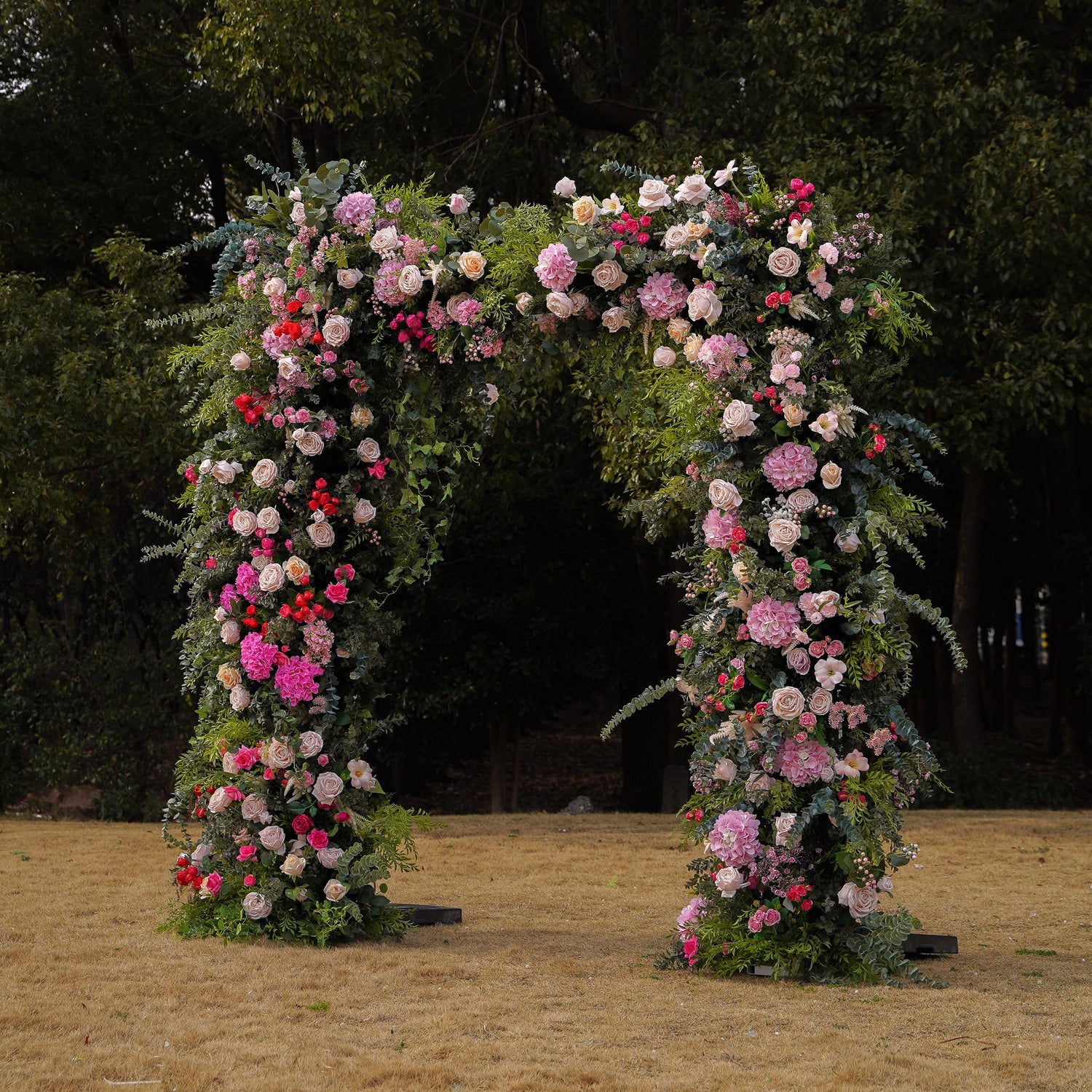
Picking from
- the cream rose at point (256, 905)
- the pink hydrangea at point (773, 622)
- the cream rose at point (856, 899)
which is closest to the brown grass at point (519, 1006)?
the cream rose at point (256, 905)

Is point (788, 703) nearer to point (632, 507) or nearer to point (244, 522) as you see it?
point (632, 507)

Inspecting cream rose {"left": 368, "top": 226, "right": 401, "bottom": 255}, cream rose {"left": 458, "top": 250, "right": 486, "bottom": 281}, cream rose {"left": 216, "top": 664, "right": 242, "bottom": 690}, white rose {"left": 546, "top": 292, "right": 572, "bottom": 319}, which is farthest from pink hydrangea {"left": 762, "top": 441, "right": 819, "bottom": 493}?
cream rose {"left": 216, "top": 664, "right": 242, "bottom": 690}

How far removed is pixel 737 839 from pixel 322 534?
6.78ft

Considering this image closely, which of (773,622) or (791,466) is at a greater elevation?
(791,466)

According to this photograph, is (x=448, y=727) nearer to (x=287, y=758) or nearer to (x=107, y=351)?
(x=107, y=351)

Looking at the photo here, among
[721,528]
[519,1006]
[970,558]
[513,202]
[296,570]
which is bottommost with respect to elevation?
[519,1006]

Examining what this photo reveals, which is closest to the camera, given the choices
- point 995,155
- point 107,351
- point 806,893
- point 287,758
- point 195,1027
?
point 195,1027

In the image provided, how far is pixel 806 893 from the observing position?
16.3 feet

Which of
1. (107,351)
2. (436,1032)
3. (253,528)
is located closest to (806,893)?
(436,1032)

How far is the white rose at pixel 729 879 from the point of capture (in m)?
4.95

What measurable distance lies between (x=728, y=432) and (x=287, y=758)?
87.7 inches

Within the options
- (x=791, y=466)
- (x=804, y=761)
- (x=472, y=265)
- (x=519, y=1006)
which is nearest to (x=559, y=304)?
(x=472, y=265)

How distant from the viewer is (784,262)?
499 centimetres

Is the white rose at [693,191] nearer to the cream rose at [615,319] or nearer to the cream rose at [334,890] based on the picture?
the cream rose at [615,319]
